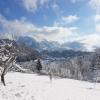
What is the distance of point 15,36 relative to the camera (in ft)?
55.0

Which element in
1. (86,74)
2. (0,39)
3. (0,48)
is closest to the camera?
(0,39)

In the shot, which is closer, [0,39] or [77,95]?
[0,39]

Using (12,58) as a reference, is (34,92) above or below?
below

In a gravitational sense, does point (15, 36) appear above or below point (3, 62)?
above

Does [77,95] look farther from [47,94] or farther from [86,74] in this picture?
[86,74]

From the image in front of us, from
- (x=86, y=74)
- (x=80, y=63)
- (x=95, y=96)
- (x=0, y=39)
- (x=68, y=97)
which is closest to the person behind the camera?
(x=0, y=39)

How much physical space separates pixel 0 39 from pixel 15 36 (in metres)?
1.17

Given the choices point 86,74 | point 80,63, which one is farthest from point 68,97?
point 80,63

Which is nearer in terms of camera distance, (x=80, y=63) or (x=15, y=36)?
(x=15, y=36)

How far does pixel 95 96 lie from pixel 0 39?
10.3m

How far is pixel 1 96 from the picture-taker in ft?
59.8

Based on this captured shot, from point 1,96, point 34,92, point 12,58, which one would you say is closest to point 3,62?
point 12,58

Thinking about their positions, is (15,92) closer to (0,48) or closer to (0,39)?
(0,48)

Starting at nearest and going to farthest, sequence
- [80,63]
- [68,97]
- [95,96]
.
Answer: [68,97], [95,96], [80,63]
